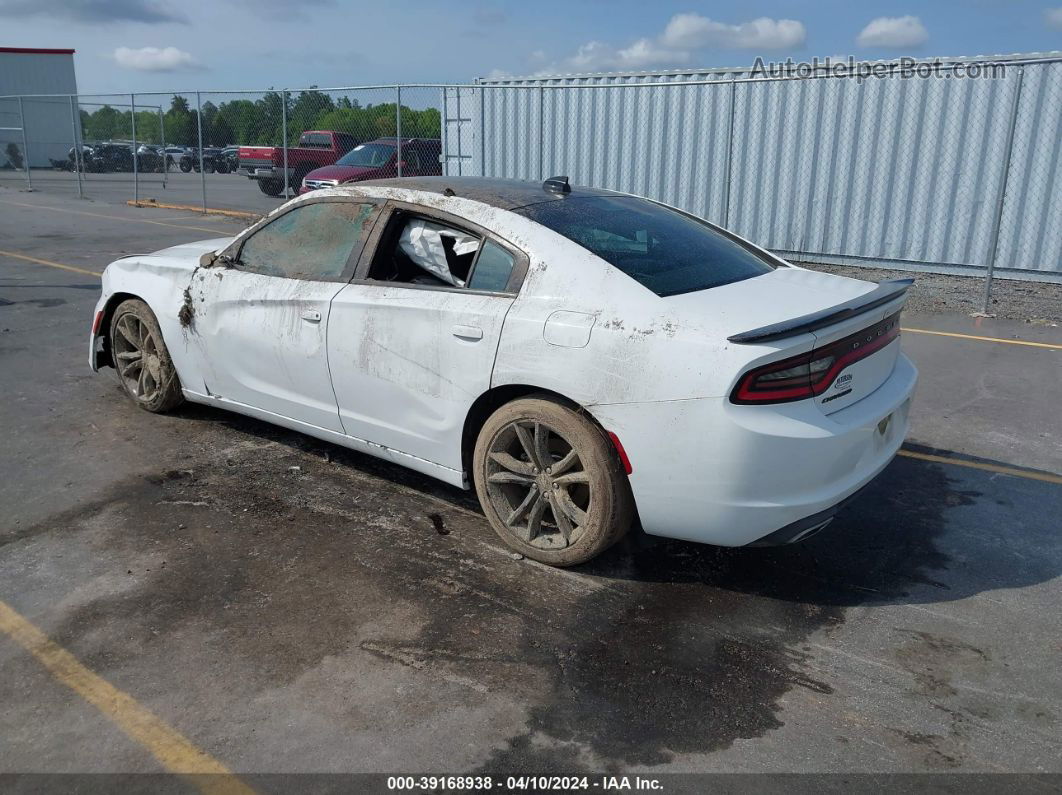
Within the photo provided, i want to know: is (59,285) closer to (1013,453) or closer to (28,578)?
(28,578)

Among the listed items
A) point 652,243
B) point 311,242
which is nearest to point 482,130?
point 311,242

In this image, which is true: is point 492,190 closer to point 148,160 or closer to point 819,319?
point 819,319

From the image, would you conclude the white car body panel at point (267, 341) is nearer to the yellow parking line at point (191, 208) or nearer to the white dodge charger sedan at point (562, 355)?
the white dodge charger sedan at point (562, 355)

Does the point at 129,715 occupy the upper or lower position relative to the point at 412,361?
lower

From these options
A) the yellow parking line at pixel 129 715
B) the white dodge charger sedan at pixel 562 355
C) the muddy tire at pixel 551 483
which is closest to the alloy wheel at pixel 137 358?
the white dodge charger sedan at pixel 562 355

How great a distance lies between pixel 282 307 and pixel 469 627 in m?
2.05

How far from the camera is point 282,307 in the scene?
4.62m

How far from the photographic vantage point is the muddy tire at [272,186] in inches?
965

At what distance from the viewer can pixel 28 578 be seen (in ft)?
12.3

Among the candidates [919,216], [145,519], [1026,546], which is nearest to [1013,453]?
→ [1026,546]

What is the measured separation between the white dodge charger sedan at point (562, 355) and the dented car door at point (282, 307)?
13mm

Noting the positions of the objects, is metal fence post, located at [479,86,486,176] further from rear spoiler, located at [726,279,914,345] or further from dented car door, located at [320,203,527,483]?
rear spoiler, located at [726,279,914,345]

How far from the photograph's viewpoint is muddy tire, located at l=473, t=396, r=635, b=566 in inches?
142

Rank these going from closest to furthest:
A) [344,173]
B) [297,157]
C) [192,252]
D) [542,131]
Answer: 1. [192,252]
2. [542,131]
3. [344,173]
4. [297,157]
